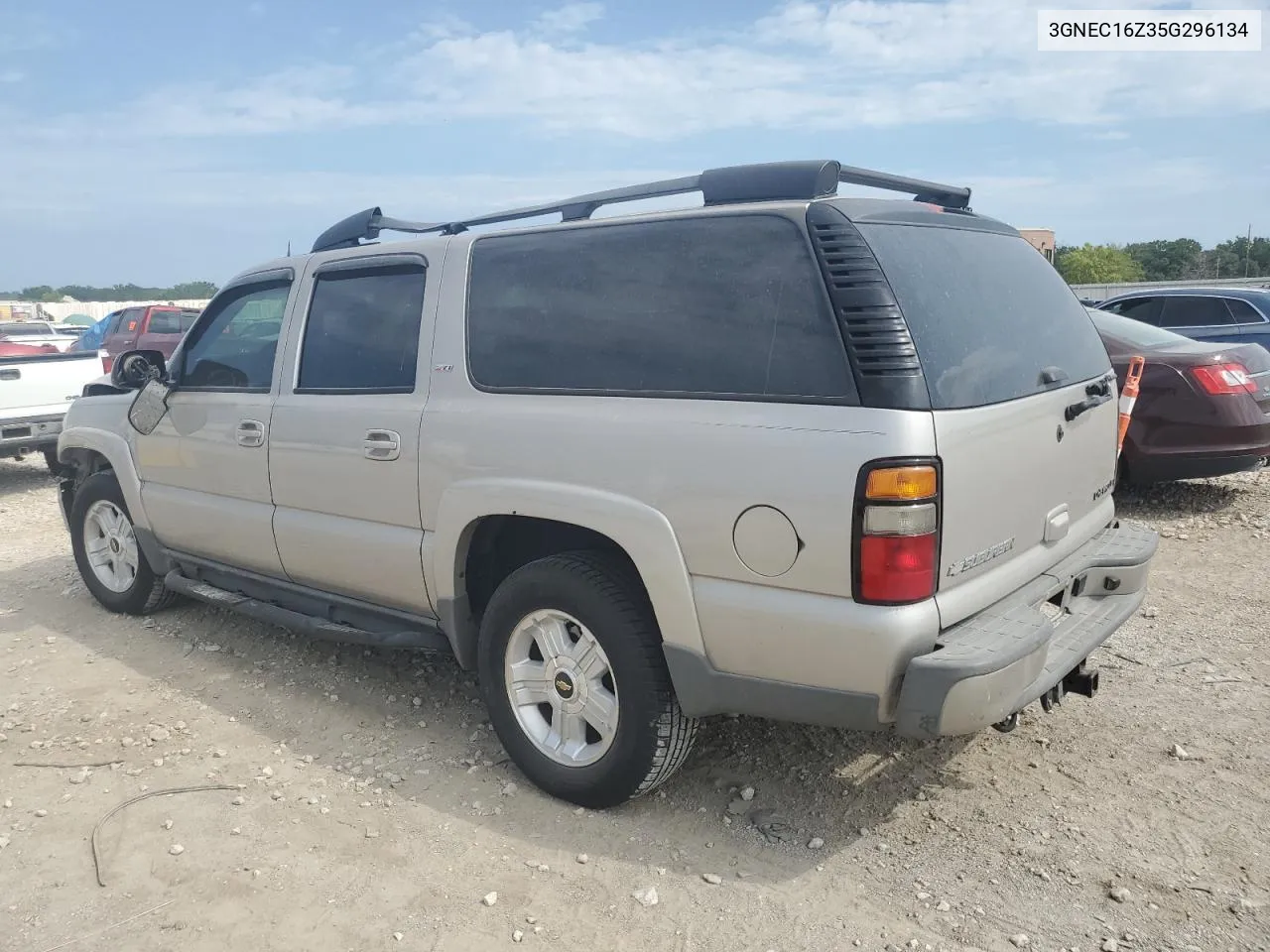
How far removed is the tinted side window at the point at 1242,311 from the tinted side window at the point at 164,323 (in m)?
16.7

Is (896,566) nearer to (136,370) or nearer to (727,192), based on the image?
(727,192)

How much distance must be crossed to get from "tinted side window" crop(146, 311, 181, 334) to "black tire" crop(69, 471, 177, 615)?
13737mm

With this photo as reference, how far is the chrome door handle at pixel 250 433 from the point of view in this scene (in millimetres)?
4301

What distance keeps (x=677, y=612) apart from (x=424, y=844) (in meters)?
1.16

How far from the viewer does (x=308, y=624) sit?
4246mm

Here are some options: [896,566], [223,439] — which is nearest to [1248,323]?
[896,566]

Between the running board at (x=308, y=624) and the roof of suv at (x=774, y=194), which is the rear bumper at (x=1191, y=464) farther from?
the running board at (x=308, y=624)

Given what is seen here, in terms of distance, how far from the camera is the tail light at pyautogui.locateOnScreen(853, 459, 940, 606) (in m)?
2.57

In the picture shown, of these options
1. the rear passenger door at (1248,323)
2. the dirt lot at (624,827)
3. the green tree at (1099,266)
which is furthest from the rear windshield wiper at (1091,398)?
the green tree at (1099,266)

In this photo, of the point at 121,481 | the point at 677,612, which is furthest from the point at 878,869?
the point at 121,481

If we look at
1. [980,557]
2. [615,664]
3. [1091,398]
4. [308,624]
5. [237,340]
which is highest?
[237,340]

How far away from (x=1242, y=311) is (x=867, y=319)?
1029cm

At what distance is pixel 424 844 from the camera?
10.5 feet

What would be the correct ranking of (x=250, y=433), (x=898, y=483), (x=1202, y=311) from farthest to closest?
(x=1202, y=311)
(x=250, y=433)
(x=898, y=483)
